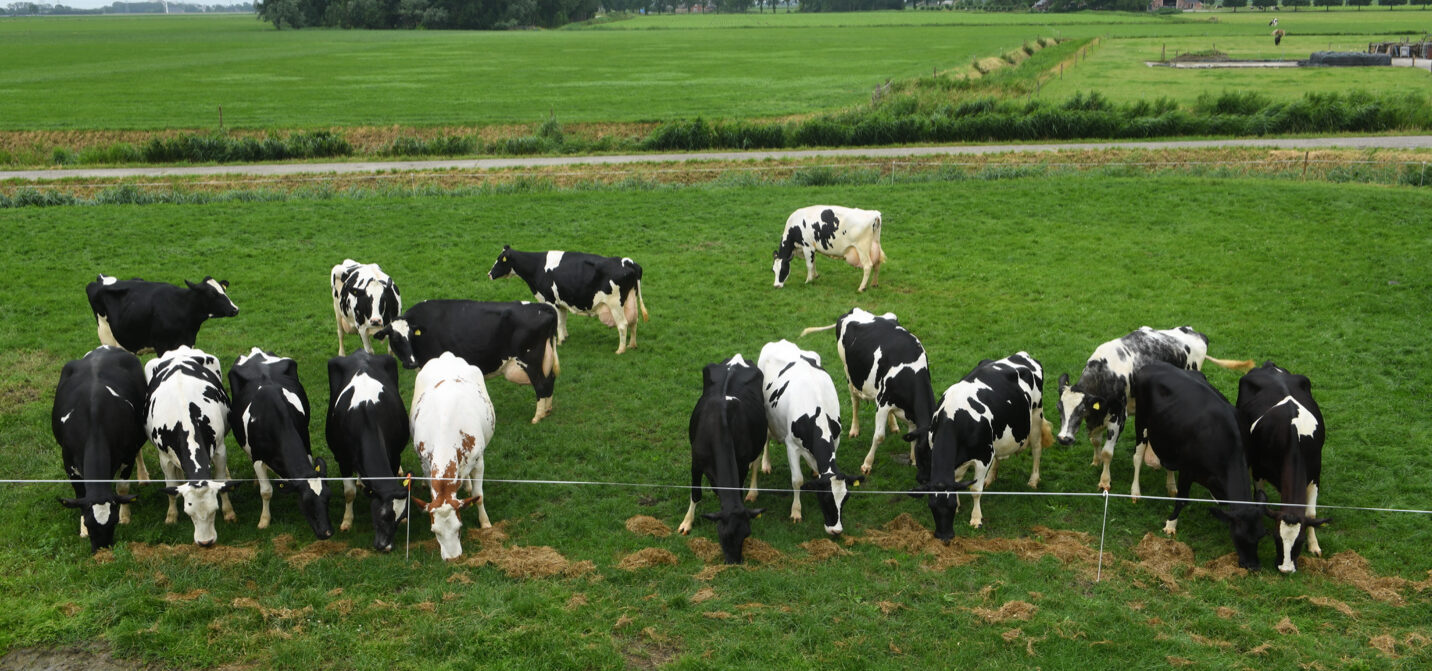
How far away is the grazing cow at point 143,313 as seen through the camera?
1509 centimetres

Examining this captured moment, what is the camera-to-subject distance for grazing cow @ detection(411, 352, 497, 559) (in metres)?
10.3

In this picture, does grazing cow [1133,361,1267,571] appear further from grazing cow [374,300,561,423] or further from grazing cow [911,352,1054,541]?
grazing cow [374,300,561,423]

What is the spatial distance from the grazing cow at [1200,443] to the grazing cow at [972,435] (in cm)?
137

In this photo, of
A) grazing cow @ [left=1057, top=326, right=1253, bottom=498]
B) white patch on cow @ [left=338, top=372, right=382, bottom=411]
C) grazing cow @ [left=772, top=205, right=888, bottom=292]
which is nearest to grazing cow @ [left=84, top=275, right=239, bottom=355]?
white patch on cow @ [left=338, top=372, right=382, bottom=411]

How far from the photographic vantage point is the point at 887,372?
12.6m

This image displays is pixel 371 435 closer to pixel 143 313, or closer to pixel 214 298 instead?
pixel 143 313

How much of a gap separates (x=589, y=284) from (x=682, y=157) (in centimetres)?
2496

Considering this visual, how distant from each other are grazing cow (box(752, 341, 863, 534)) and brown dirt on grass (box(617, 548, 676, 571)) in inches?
66.5

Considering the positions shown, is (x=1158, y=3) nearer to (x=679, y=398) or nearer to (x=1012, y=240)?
(x=1012, y=240)

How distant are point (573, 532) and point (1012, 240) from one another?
53.0 ft

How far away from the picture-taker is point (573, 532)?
1110 centimetres

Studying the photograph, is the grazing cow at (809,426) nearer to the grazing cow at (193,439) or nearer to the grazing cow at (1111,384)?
the grazing cow at (1111,384)

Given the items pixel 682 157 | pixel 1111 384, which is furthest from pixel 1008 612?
pixel 682 157

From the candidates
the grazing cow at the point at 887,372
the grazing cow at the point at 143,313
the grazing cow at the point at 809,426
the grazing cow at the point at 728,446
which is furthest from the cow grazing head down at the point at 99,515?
the grazing cow at the point at 887,372
